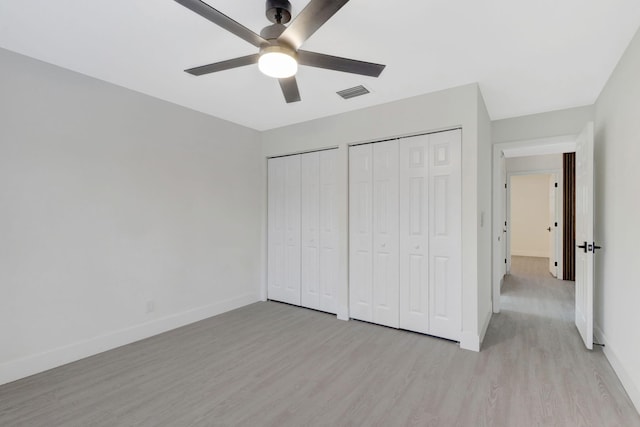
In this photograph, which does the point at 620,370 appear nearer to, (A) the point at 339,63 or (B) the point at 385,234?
(B) the point at 385,234

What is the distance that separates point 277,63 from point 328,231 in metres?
2.42

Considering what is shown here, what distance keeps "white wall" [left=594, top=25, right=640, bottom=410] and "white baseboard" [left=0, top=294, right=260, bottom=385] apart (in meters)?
3.93

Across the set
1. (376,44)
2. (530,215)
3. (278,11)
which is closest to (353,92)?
(376,44)

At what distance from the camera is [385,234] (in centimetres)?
340

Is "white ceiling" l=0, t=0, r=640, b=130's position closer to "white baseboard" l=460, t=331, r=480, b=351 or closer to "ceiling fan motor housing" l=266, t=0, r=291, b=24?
"ceiling fan motor housing" l=266, t=0, r=291, b=24

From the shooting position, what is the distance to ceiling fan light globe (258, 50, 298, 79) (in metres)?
1.73

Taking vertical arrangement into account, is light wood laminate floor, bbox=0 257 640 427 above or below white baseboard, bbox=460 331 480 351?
below

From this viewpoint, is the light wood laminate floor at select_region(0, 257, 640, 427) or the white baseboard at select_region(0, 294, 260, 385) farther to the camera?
the white baseboard at select_region(0, 294, 260, 385)

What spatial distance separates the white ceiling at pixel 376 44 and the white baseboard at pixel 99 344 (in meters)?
2.44

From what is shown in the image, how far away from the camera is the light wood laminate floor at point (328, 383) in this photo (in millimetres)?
1908

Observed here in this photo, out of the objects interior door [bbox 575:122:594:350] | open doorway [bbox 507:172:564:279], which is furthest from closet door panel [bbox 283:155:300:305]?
open doorway [bbox 507:172:564:279]

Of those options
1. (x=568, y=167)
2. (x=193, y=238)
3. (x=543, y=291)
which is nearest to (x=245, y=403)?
(x=193, y=238)

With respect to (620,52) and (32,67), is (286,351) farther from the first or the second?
(620,52)

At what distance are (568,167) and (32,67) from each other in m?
7.93
